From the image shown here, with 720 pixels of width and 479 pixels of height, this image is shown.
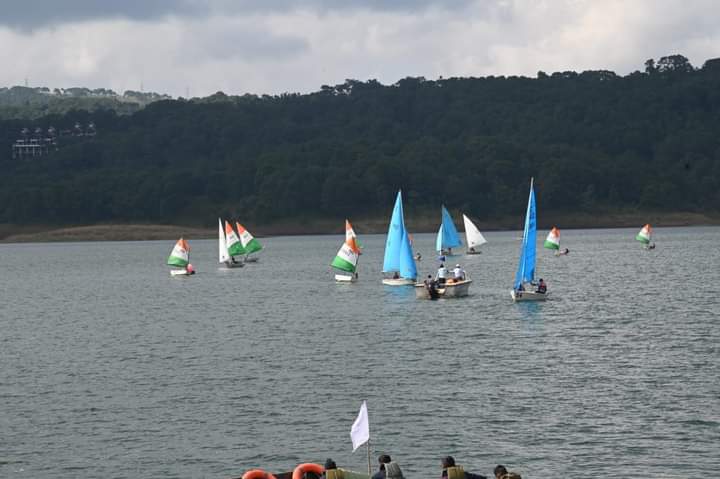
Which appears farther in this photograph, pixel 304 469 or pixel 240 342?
pixel 240 342

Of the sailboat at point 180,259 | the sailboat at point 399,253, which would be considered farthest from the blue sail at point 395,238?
the sailboat at point 180,259

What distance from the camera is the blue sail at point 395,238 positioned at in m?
98.9

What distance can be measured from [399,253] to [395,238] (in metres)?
2.34

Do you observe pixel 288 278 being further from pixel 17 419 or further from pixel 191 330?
pixel 17 419

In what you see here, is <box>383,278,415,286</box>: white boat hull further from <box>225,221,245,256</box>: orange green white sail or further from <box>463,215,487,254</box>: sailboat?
<box>463,215,487,254</box>: sailboat

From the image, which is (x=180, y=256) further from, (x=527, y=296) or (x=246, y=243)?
(x=527, y=296)

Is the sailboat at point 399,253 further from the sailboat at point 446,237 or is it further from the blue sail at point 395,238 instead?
the sailboat at point 446,237

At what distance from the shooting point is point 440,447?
138 ft

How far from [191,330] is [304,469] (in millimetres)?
46601

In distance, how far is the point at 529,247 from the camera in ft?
269

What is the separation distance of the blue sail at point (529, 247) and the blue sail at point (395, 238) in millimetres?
14317

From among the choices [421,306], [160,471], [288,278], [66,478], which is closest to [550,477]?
[160,471]

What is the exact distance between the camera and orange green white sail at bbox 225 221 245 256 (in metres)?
145

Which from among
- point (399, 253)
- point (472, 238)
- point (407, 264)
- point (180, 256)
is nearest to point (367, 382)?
point (407, 264)
